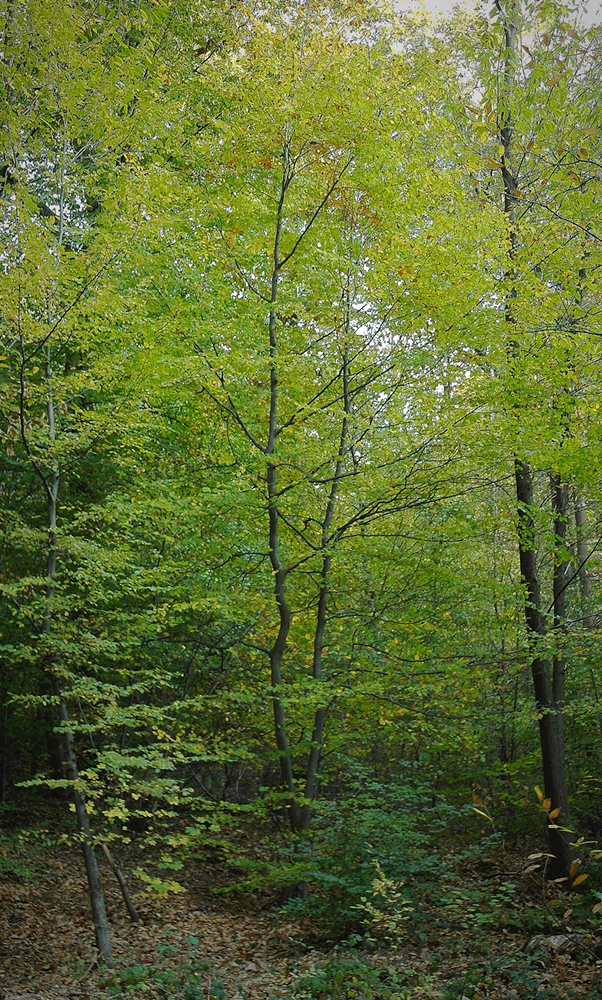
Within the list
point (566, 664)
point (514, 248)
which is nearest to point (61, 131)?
point (514, 248)

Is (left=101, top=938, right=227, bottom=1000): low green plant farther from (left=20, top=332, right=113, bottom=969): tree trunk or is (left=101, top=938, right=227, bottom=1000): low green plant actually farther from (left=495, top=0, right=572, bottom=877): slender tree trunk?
(left=495, top=0, right=572, bottom=877): slender tree trunk

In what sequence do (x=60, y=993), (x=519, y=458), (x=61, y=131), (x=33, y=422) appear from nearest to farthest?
(x=60, y=993) < (x=61, y=131) < (x=33, y=422) < (x=519, y=458)

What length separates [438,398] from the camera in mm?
7734

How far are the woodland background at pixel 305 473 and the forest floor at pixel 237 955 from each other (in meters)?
0.07

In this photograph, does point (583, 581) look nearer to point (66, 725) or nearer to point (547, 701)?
point (547, 701)

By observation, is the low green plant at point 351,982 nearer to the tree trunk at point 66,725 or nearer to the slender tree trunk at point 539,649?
the tree trunk at point 66,725

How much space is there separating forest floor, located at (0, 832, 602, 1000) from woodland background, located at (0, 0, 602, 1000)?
0.07 meters

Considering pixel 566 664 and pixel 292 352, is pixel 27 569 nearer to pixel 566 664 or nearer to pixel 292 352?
pixel 292 352

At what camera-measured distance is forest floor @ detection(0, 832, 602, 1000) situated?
5.29 m

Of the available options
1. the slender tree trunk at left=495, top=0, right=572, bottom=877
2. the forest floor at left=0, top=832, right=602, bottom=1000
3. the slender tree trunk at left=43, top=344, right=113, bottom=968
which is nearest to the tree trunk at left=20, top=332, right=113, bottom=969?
the slender tree trunk at left=43, top=344, right=113, bottom=968

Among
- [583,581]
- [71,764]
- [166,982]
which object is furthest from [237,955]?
[583,581]

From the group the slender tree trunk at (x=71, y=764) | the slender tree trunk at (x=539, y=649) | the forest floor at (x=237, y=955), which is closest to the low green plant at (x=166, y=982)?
the forest floor at (x=237, y=955)

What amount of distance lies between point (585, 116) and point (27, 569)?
295 inches

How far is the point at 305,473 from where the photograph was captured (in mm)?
8273
